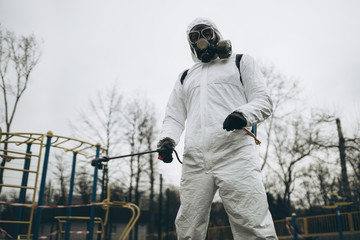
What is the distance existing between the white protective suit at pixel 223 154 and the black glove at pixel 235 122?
0.05 metres

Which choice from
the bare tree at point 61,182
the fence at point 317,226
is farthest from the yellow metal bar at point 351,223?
the bare tree at point 61,182

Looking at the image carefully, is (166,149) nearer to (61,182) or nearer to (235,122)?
(235,122)

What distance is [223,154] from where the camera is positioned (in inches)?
72.0

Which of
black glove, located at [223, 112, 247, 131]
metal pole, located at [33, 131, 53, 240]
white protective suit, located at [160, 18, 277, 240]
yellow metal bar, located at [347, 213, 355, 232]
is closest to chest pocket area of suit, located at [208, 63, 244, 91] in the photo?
white protective suit, located at [160, 18, 277, 240]

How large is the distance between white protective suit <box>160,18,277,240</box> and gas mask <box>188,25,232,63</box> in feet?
0.22

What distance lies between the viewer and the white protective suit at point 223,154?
1.68 m

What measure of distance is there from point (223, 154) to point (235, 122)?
9.6 inches

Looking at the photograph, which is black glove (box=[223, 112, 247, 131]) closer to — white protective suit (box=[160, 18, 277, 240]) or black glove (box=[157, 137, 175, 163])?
white protective suit (box=[160, 18, 277, 240])

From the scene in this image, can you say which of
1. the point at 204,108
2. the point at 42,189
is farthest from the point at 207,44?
the point at 42,189

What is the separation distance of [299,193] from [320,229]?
6.36 metres

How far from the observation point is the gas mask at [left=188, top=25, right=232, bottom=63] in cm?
218

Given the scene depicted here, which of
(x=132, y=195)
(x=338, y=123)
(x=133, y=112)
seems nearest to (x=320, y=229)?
(x=338, y=123)

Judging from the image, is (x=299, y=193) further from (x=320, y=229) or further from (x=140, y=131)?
(x=140, y=131)

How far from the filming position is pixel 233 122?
1.71 meters
